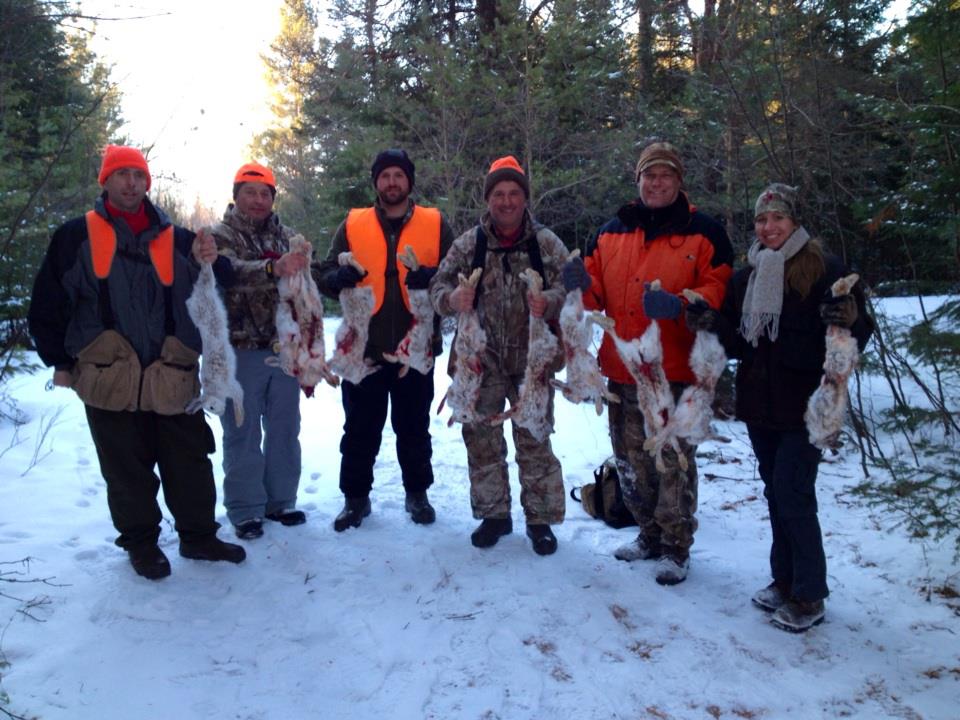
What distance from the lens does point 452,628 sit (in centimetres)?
361

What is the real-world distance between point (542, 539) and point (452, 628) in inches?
41.5

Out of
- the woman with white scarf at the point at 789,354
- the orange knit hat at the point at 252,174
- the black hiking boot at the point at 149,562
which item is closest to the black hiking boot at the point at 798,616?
the woman with white scarf at the point at 789,354

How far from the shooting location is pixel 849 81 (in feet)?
25.1

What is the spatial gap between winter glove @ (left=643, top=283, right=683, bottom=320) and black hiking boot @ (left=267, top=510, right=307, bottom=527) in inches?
116

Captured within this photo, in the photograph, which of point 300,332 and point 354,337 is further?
point 354,337

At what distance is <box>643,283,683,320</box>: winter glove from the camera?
3676 mm

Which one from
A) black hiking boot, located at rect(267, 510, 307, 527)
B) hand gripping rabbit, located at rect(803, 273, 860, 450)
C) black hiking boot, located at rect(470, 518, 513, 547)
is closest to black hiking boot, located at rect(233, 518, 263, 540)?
black hiking boot, located at rect(267, 510, 307, 527)

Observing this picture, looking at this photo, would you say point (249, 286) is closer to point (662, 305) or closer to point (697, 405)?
point (662, 305)

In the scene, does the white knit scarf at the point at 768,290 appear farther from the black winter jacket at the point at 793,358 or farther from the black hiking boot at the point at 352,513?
the black hiking boot at the point at 352,513

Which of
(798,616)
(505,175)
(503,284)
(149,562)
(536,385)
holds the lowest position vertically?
(798,616)

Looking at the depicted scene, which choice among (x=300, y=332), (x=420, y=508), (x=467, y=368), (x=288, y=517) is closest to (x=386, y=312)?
(x=300, y=332)

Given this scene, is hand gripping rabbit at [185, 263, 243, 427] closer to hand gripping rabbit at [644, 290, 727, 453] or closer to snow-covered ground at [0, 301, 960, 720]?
snow-covered ground at [0, 301, 960, 720]

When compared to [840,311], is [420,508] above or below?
below

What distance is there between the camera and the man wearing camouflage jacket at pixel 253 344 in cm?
453
